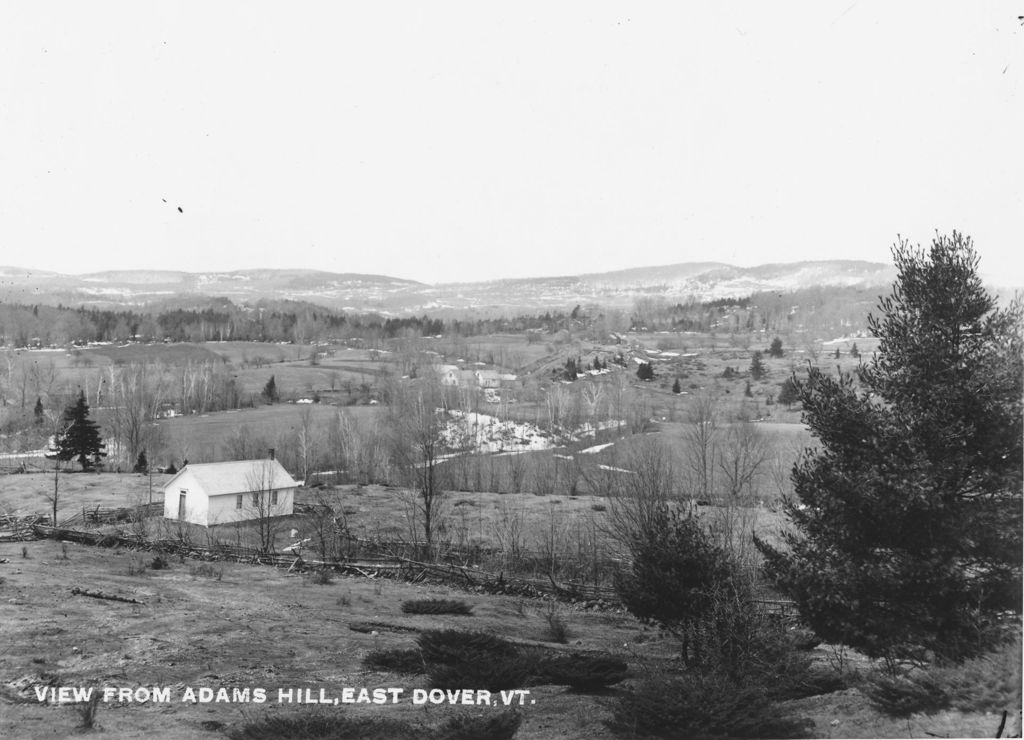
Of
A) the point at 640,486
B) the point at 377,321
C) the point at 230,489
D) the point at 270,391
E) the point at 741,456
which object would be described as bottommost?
the point at 640,486

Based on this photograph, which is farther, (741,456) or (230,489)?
(741,456)

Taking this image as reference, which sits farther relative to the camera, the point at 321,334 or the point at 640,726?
the point at 321,334

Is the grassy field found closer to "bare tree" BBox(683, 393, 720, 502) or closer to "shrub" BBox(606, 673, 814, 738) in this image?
"shrub" BBox(606, 673, 814, 738)

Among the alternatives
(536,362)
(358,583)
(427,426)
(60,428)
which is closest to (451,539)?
(358,583)

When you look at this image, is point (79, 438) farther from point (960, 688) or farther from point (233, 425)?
point (960, 688)

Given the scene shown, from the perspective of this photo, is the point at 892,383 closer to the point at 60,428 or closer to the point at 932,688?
the point at 932,688

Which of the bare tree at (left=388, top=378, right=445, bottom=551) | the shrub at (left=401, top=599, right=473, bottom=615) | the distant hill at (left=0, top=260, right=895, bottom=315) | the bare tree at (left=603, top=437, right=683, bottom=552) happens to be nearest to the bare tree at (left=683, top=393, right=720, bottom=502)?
the bare tree at (left=603, top=437, right=683, bottom=552)

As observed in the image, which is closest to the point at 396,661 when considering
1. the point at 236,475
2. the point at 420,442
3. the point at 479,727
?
the point at 479,727
